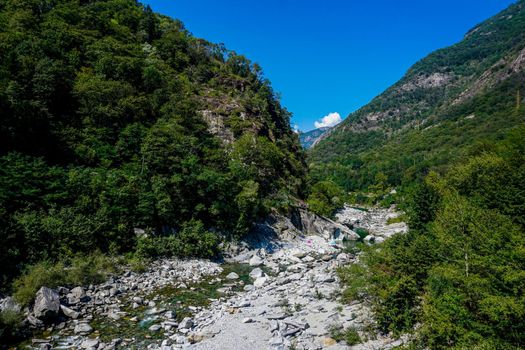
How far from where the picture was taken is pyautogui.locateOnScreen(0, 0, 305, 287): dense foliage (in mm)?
20578

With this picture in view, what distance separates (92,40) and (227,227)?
39316 millimetres

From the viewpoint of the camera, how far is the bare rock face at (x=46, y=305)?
530 inches

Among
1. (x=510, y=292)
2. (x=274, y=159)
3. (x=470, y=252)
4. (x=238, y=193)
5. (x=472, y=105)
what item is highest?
(x=472, y=105)

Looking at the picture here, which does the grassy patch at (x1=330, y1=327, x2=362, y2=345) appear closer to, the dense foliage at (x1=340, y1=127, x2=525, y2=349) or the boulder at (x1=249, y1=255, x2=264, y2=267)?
the dense foliage at (x1=340, y1=127, x2=525, y2=349)

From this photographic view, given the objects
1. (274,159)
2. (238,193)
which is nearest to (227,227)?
(238,193)

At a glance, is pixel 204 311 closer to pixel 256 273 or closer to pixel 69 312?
pixel 69 312

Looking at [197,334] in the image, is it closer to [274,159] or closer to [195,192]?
[195,192]

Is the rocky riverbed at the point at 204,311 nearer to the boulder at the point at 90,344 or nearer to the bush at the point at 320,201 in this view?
the boulder at the point at 90,344

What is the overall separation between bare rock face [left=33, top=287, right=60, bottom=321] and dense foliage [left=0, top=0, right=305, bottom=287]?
3.72 m

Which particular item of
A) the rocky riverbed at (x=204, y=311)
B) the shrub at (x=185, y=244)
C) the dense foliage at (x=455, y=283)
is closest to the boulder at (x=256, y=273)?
the rocky riverbed at (x=204, y=311)

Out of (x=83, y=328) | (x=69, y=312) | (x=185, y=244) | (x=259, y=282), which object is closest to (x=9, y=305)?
(x=69, y=312)

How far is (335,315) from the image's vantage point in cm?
1339

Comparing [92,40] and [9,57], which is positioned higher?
[92,40]

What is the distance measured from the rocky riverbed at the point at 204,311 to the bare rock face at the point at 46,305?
44mm
